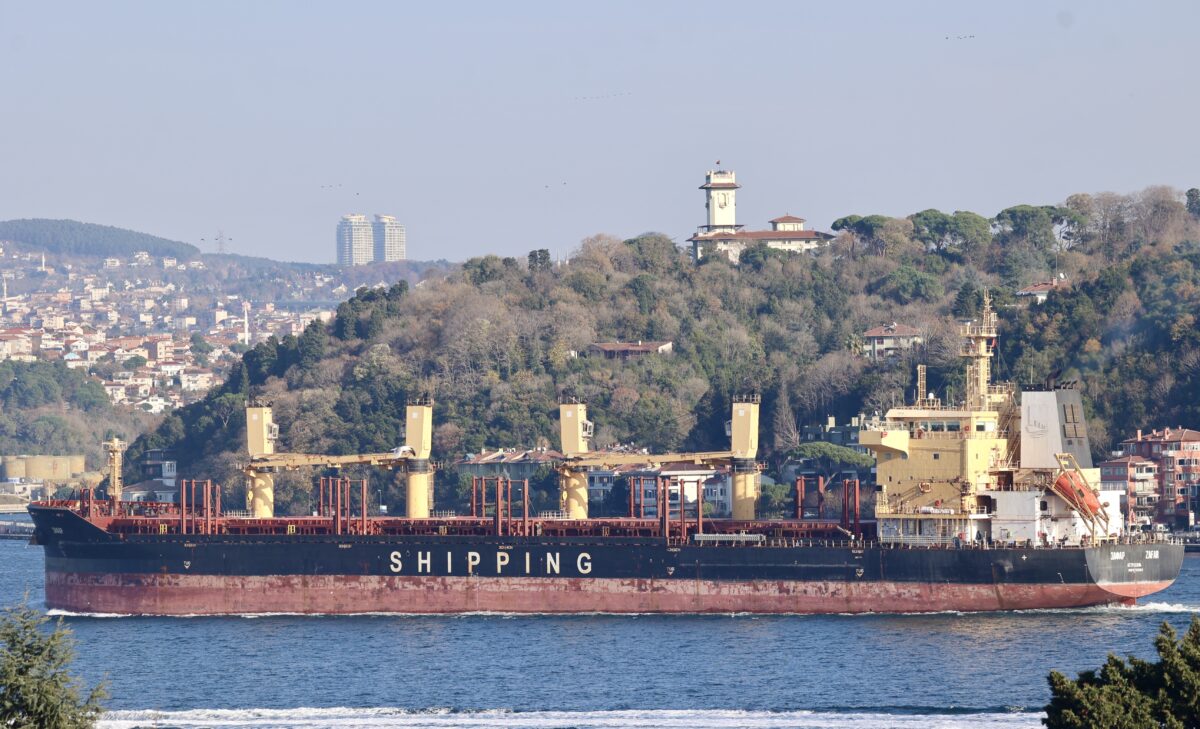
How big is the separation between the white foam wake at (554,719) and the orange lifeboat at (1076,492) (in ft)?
45.4

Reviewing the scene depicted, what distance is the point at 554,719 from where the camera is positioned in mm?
42250

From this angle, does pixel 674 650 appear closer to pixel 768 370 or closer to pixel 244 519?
pixel 244 519

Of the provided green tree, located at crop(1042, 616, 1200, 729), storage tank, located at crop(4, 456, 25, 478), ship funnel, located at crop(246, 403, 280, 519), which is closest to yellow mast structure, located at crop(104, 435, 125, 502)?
ship funnel, located at crop(246, 403, 280, 519)

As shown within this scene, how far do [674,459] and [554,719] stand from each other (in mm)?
21041

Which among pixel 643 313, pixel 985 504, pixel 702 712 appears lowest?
pixel 702 712

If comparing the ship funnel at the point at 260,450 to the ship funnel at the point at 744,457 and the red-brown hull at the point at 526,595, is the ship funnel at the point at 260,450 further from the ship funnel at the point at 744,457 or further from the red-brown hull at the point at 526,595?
the ship funnel at the point at 744,457

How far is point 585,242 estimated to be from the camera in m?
129

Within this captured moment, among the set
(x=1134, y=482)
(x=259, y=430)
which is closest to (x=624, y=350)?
(x=1134, y=482)

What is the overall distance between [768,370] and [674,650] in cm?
5930

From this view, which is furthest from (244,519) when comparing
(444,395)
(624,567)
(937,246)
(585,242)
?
(937,246)

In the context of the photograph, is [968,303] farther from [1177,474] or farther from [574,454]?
[574,454]

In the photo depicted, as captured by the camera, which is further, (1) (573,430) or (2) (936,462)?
(1) (573,430)

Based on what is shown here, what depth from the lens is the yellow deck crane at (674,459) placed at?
62.5 meters

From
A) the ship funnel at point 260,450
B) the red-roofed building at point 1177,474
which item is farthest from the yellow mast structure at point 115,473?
the red-roofed building at point 1177,474
